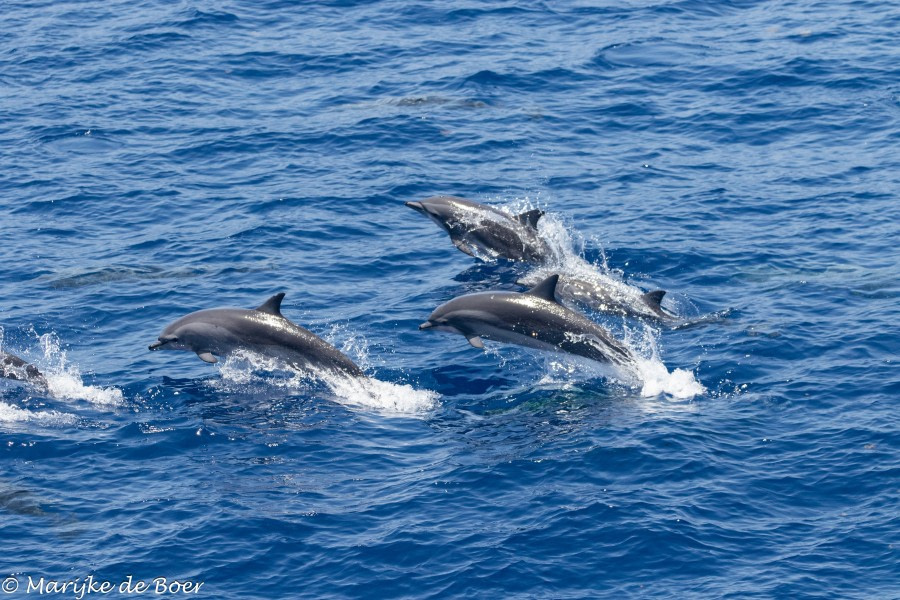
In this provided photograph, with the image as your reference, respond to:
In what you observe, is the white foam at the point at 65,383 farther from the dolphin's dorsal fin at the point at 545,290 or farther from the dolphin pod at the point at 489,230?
the dolphin pod at the point at 489,230

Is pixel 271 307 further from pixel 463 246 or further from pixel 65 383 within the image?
pixel 463 246

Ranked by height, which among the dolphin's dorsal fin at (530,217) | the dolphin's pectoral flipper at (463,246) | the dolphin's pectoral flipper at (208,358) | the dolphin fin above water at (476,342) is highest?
the dolphin's dorsal fin at (530,217)

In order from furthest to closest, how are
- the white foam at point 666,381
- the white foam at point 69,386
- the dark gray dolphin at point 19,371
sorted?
the dark gray dolphin at point 19,371, the white foam at point 69,386, the white foam at point 666,381

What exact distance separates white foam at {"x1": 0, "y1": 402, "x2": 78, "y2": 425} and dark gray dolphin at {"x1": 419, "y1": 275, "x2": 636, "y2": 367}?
7.98 meters

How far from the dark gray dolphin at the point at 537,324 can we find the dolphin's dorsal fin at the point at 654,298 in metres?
2.20

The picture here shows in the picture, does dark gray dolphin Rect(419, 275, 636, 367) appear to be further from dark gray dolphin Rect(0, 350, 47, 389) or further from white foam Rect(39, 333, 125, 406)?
dark gray dolphin Rect(0, 350, 47, 389)

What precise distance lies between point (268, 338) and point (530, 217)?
856cm

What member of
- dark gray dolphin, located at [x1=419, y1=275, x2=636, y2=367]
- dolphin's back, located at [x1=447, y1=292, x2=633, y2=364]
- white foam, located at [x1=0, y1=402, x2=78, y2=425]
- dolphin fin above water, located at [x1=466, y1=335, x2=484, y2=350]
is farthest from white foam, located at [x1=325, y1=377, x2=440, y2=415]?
white foam, located at [x1=0, y1=402, x2=78, y2=425]

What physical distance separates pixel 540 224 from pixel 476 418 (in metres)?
9.91

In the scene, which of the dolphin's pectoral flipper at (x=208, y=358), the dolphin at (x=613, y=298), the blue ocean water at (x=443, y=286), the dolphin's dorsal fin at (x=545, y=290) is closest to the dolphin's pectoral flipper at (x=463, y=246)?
the blue ocean water at (x=443, y=286)

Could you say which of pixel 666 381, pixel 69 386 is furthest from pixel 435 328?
pixel 69 386

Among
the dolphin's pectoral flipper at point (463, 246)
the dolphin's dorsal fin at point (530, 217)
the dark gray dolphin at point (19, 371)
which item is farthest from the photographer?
the dolphin's pectoral flipper at point (463, 246)

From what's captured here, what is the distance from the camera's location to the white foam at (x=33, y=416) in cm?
2609

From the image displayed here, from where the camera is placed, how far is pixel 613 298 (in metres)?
30.2
